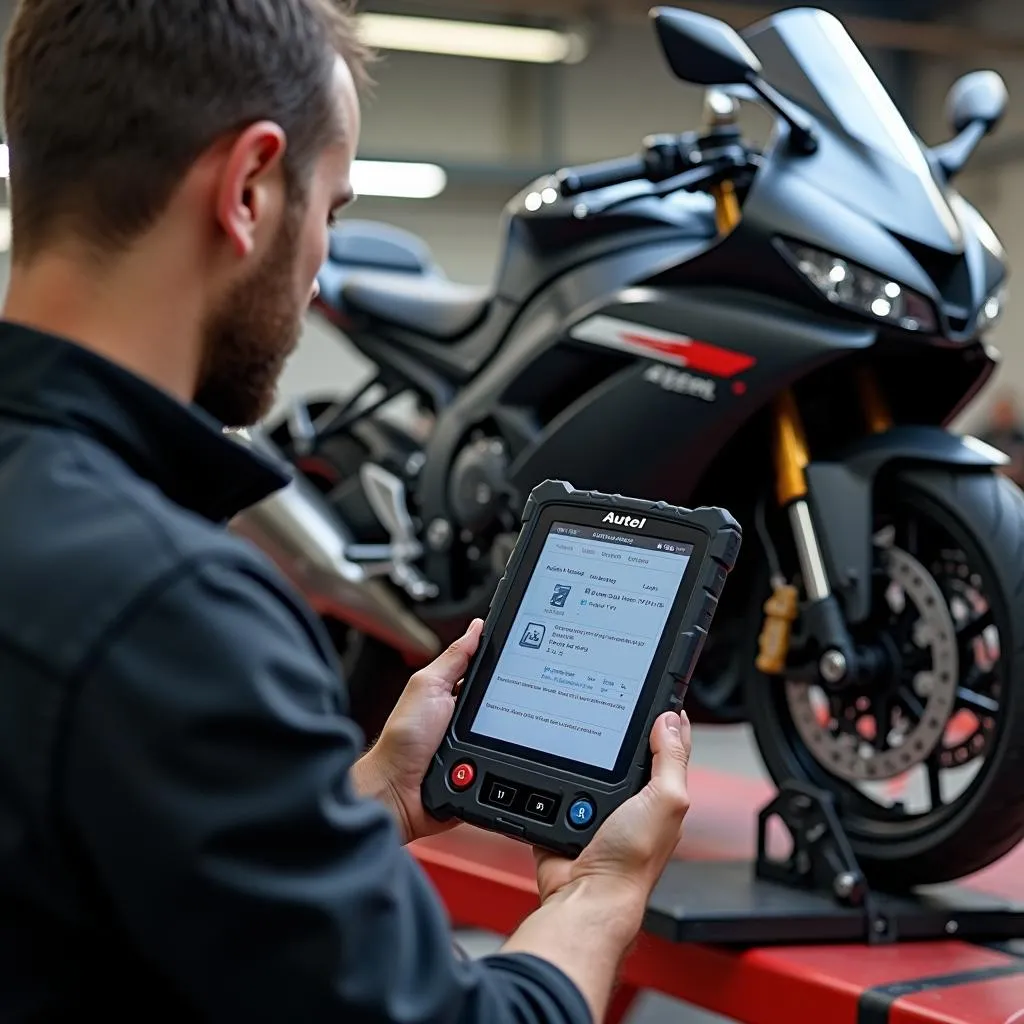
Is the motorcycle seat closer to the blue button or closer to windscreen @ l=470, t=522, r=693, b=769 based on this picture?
windscreen @ l=470, t=522, r=693, b=769

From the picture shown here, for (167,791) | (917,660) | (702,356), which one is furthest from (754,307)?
(167,791)

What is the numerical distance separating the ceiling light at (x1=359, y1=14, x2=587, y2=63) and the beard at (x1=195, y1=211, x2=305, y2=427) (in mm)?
6973

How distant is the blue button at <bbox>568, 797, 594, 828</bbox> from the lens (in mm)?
954

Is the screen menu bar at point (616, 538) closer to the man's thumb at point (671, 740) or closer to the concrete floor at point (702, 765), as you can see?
the man's thumb at point (671, 740)

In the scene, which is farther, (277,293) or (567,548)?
(567,548)

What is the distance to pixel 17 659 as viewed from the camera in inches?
Result: 23.4

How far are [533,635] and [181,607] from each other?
0.52 metres

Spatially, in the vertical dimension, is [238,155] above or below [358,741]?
above

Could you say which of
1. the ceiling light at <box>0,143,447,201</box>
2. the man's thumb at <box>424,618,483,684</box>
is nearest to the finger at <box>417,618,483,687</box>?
the man's thumb at <box>424,618,483,684</box>

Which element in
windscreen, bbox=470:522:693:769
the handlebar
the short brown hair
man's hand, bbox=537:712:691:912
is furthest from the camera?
the handlebar

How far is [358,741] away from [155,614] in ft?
0.44

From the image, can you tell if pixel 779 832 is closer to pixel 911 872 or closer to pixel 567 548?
pixel 911 872

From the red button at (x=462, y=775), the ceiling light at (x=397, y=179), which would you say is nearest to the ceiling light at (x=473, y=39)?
the ceiling light at (x=397, y=179)

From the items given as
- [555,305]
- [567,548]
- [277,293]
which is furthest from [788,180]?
[277,293]
